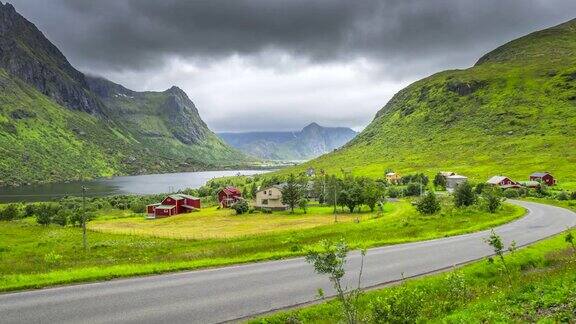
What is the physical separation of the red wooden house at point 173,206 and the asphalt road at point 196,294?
112645 mm

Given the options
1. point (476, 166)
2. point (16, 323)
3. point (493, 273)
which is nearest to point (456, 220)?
point (493, 273)

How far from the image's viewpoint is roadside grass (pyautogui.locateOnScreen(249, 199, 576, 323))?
13325 mm

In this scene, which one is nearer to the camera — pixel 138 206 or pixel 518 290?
pixel 518 290

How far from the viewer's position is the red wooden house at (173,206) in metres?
135

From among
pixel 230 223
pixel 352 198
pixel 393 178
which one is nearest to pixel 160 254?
pixel 230 223

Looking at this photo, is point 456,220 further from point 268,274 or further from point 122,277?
point 122,277

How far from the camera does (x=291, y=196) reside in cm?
12006

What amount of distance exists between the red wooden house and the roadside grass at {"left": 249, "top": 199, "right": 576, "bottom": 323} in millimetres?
119092

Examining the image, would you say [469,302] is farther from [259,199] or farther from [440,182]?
[440,182]

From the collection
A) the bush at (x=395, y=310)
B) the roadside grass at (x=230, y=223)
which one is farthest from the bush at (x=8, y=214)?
the bush at (x=395, y=310)

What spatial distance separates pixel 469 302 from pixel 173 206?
126759 mm

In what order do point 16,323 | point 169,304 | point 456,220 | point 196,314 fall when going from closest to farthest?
point 16,323
point 196,314
point 169,304
point 456,220

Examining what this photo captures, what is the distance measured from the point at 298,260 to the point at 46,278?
570 inches

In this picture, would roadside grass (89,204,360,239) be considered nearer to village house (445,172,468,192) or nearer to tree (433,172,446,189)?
tree (433,172,446,189)
